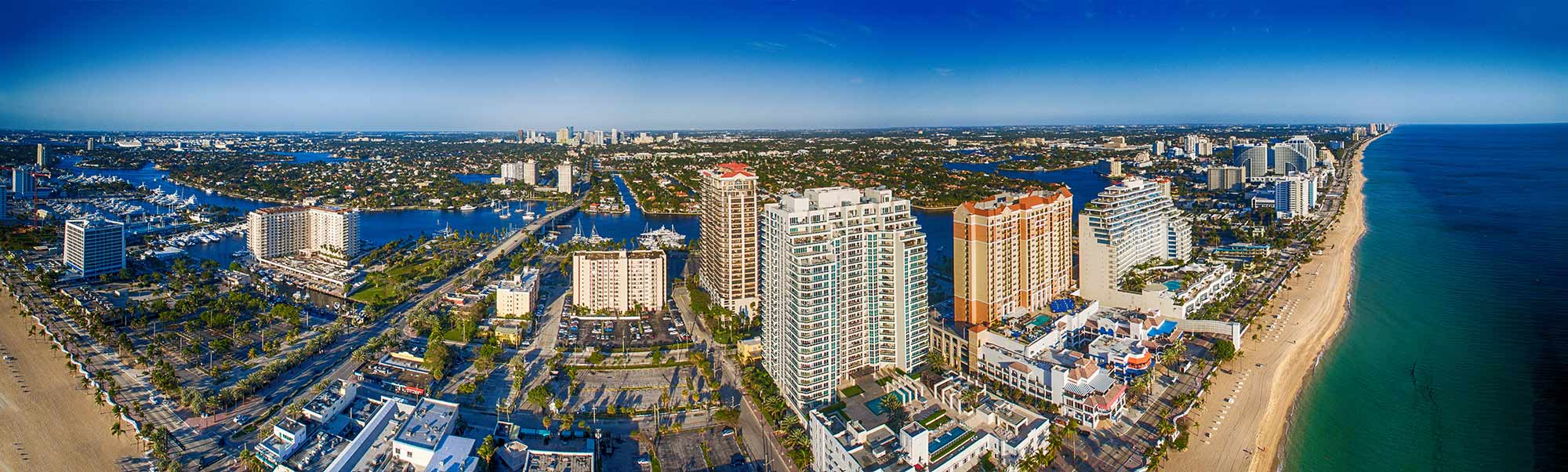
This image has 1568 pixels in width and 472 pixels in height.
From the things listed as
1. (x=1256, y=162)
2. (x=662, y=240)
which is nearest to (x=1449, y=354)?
(x=662, y=240)

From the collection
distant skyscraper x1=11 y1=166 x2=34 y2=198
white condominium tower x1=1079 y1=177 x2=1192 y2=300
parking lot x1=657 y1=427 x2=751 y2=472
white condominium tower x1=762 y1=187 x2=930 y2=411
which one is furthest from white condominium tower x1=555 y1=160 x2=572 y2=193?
parking lot x1=657 y1=427 x2=751 y2=472

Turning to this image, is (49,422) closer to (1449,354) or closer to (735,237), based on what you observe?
(735,237)

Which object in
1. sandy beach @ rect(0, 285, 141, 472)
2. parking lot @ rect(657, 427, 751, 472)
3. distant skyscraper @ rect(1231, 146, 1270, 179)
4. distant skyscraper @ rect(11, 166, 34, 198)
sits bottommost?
parking lot @ rect(657, 427, 751, 472)

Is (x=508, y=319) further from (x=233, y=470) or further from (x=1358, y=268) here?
(x=1358, y=268)

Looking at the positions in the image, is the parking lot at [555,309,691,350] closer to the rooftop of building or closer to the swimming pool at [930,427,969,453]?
the rooftop of building

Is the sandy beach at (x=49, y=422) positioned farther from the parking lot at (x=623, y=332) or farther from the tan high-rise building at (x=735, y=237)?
the tan high-rise building at (x=735, y=237)

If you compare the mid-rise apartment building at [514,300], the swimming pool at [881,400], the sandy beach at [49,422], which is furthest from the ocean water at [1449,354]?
the sandy beach at [49,422]

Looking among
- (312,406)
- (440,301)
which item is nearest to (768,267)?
(312,406)
